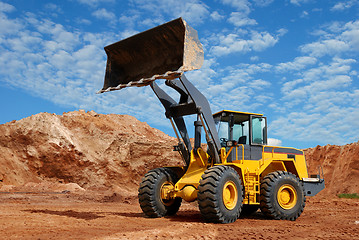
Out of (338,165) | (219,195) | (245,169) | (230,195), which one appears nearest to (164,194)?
(230,195)

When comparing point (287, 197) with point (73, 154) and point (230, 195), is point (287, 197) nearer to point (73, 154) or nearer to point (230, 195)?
point (230, 195)

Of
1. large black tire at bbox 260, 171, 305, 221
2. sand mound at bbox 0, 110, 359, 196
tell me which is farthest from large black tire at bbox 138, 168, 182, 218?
sand mound at bbox 0, 110, 359, 196

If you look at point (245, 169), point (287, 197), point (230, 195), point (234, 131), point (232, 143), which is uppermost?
point (234, 131)

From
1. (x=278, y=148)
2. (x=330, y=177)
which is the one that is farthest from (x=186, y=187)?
(x=330, y=177)

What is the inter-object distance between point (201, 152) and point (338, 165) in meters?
21.9

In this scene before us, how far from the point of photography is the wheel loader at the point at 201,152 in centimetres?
792

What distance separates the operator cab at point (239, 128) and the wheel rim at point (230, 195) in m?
1.53

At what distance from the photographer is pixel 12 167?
2083cm

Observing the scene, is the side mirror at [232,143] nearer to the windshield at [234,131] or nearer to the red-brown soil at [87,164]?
the windshield at [234,131]

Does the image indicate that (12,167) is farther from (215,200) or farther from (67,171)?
(215,200)

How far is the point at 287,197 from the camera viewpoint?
31.7ft

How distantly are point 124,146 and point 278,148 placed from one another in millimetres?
16046

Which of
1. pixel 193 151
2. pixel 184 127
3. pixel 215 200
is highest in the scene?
pixel 184 127

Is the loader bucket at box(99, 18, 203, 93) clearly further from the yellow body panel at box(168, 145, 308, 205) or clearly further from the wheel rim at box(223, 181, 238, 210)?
the wheel rim at box(223, 181, 238, 210)
